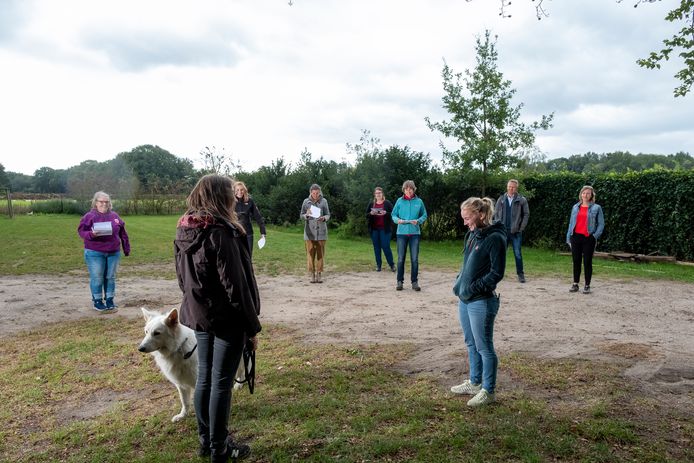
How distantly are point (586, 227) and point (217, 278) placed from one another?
7642 millimetres

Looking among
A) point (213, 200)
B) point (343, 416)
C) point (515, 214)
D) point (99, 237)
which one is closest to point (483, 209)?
point (343, 416)

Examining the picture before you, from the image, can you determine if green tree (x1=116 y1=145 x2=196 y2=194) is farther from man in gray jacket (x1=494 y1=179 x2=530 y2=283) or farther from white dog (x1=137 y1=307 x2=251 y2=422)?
white dog (x1=137 y1=307 x2=251 y2=422)

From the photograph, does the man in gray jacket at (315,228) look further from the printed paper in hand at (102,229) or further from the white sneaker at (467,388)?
the white sneaker at (467,388)

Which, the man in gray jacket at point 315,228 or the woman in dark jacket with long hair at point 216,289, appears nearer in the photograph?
the woman in dark jacket with long hair at point 216,289

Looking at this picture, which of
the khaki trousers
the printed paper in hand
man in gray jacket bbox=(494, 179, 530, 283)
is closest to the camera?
the printed paper in hand

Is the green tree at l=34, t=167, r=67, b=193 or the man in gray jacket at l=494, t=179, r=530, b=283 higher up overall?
the green tree at l=34, t=167, r=67, b=193

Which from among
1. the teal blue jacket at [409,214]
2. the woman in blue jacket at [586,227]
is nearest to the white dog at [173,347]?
the teal blue jacket at [409,214]

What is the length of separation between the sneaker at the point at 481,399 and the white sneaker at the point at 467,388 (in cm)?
22

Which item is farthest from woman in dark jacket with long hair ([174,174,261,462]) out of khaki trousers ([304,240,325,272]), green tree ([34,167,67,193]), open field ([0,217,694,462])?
green tree ([34,167,67,193])

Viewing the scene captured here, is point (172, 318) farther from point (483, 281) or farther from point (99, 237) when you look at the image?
point (99, 237)

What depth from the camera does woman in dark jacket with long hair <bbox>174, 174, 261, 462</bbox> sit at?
314 centimetres

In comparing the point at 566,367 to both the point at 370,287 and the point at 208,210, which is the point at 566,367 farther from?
the point at 370,287

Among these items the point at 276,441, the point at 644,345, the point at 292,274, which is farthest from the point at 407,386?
the point at 292,274

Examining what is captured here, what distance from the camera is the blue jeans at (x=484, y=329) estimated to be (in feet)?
13.6
